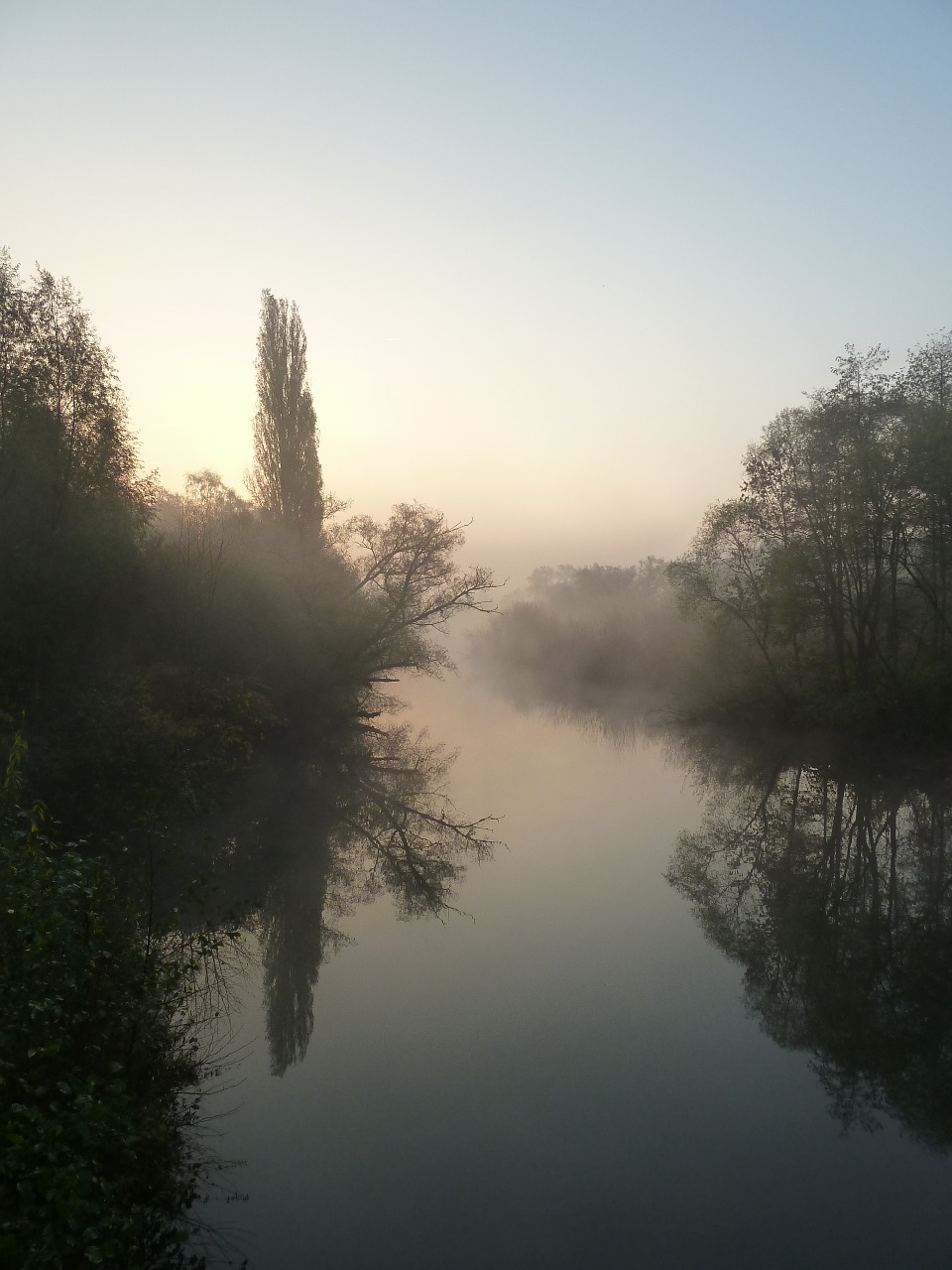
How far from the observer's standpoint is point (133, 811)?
11383 millimetres

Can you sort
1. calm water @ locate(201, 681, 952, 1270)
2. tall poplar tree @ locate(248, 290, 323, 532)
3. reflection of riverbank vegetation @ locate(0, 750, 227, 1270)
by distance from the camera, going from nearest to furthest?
reflection of riverbank vegetation @ locate(0, 750, 227, 1270) < calm water @ locate(201, 681, 952, 1270) < tall poplar tree @ locate(248, 290, 323, 532)

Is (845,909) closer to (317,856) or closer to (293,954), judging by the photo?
(293,954)

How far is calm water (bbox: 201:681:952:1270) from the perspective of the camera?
3.89 m

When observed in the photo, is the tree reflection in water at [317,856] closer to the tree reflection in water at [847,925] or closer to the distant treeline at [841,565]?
the tree reflection in water at [847,925]

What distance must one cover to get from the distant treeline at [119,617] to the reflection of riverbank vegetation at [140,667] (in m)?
0.04

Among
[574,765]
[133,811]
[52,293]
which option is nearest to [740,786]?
[574,765]

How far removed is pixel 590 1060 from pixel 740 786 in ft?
35.0

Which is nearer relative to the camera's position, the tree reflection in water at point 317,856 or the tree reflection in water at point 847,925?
the tree reflection in water at point 847,925

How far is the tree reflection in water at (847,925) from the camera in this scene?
5.38m

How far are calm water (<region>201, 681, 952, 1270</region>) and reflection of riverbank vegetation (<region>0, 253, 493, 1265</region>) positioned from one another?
1.86 ft

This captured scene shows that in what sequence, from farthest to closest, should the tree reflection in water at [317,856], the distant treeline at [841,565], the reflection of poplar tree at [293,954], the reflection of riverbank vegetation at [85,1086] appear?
the distant treeline at [841,565], the tree reflection in water at [317,856], the reflection of poplar tree at [293,954], the reflection of riverbank vegetation at [85,1086]

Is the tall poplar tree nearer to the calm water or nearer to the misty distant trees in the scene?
the misty distant trees

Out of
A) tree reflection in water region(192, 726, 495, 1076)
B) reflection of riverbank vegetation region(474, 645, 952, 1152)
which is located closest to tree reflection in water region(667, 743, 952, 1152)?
reflection of riverbank vegetation region(474, 645, 952, 1152)

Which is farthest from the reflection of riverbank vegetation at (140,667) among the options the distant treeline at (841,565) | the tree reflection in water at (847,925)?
the distant treeline at (841,565)
